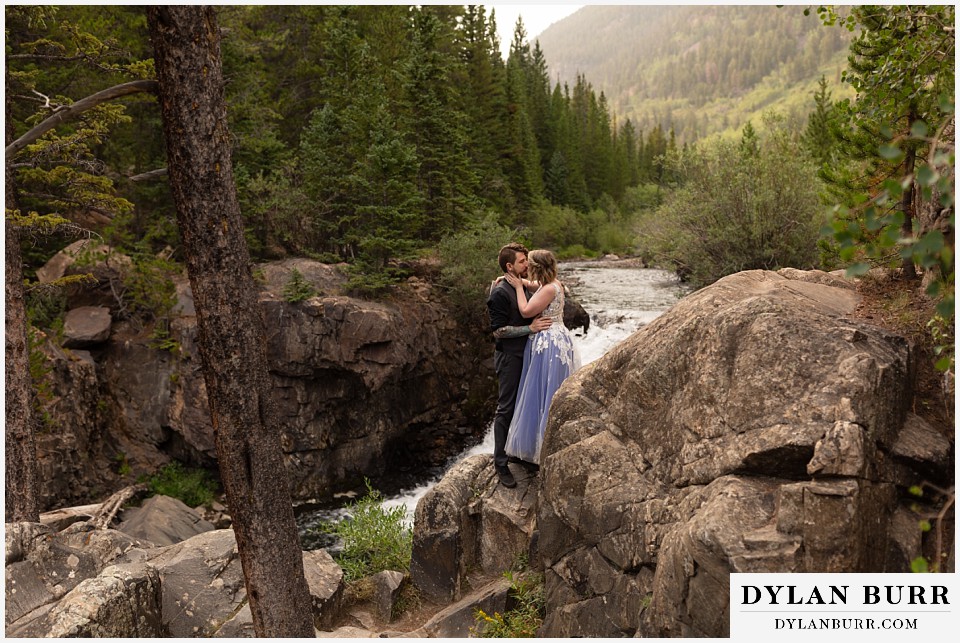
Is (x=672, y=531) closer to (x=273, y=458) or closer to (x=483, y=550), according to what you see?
(x=483, y=550)

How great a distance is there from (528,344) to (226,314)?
300cm

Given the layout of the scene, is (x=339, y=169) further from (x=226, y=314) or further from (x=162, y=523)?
(x=226, y=314)

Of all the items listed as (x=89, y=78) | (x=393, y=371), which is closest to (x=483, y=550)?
(x=393, y=371)

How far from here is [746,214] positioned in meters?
15.9

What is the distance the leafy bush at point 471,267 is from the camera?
18.1 meters

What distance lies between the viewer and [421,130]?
21.6 meters

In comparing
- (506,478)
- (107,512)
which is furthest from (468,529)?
(107,512)

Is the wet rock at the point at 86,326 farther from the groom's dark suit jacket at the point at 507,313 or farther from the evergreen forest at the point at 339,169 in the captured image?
the groom's dark suit jacket at the point at 507,313

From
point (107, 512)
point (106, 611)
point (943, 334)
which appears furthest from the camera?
point (107, 512)

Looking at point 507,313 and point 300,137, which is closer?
point 507,313

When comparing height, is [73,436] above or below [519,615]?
below

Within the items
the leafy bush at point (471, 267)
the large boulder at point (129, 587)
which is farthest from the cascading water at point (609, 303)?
the large boulder at point (129, 587)

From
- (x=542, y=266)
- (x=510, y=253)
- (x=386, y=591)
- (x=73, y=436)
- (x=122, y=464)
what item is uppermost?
(x=510, y=253)

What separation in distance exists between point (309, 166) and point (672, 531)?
17.0 m
